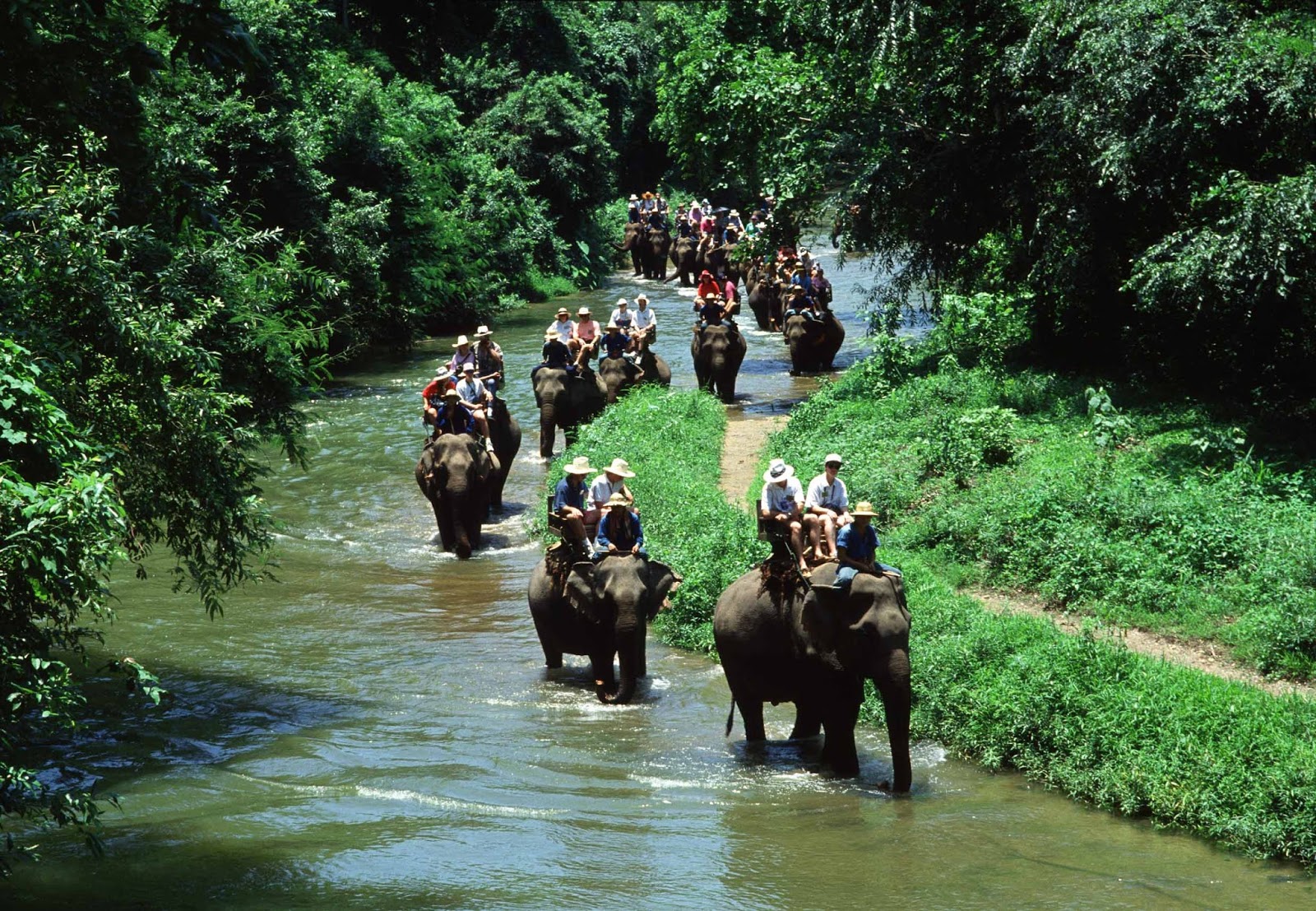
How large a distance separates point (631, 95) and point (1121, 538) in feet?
138

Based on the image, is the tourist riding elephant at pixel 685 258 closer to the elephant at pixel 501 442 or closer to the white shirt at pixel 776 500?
the elephant at pixel 501 442

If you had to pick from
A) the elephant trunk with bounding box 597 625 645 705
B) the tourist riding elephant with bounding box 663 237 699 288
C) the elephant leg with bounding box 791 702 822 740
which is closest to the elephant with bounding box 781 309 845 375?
the tourist riding elephant with bounding box 663 237 699 288

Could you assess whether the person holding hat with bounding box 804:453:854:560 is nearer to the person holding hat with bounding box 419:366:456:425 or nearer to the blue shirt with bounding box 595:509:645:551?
the blue shirt with bounding box 595:509:645:551

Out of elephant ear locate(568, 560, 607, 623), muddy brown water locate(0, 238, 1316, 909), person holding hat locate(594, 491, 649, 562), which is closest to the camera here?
muddy brown water locate(0, 238, 1316, 909)

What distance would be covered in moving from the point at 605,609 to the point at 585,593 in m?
0.21

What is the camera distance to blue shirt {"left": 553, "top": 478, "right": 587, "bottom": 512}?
511 inches

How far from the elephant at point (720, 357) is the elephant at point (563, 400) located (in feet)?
9.66

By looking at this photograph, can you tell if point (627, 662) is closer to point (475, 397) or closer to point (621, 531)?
point (621, 531)

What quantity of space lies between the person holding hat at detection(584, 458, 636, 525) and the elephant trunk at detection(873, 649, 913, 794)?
3.44 meters

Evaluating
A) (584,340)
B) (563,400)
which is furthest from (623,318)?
(563,400)

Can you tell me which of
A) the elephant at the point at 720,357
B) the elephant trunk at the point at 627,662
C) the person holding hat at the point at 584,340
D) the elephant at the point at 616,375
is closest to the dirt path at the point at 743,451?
the elephant at the point at 720,357

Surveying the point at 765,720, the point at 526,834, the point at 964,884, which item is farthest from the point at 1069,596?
the point at 526,834

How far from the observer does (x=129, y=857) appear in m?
9.55

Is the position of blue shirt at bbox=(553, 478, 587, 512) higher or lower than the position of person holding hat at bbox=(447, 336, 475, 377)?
lower
